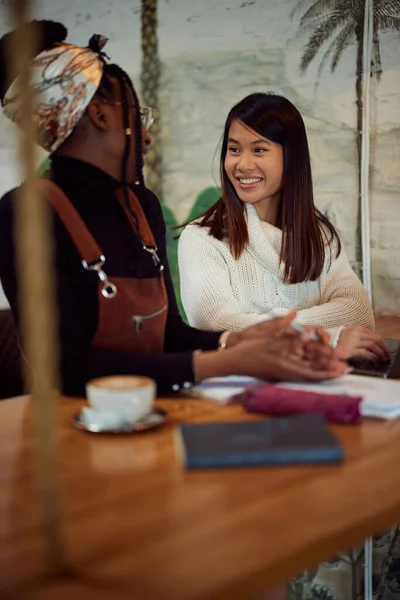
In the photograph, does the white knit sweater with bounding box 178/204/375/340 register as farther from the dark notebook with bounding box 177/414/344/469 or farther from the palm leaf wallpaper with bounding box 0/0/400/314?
the dark notebook with bounding box 177/414/344/469

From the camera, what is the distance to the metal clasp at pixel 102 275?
64.1 inches

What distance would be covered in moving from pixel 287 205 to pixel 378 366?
3.14 feet

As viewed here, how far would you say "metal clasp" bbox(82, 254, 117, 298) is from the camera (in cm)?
163

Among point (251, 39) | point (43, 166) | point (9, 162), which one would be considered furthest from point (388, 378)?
point (9, 162)

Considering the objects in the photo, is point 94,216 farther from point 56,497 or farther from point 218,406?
point 56,497

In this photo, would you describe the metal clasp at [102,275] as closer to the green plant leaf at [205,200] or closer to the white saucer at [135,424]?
the white saucer at [135,424]

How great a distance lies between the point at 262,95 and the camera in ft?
8.59

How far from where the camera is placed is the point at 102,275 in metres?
1.64

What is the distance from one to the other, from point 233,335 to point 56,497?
109cm

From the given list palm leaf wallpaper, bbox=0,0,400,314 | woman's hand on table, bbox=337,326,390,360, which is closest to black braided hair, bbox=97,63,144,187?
woman's hand on table, bbox=337,326,390,360

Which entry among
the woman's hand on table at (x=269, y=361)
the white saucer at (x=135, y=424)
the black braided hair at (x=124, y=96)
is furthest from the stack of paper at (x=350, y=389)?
the black braided hair at (x=124, y=96)

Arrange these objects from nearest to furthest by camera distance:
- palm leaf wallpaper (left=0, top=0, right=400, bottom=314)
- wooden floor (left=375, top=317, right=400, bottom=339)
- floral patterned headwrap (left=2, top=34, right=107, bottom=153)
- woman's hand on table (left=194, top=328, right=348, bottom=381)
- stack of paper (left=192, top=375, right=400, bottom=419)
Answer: stack of paper (left=192, top=375, right=400, bottom=419)
woman's hand on table (left=194, top=328, right=348, bottom=381)
floral patterned headwrap (left=2, top=34, right=107, bottom=153)
wooden floor (left=375, top=317, right=400, bottom=339)
palm leaf wallpaper (left=0, top=0, right=400, bottom=314)

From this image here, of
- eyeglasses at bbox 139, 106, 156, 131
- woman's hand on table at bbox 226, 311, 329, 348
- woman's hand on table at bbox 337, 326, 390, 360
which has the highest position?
eyeglasses at bbox 139, 106, 156, 131

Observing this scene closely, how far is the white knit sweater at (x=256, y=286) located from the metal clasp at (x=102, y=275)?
0.76m
